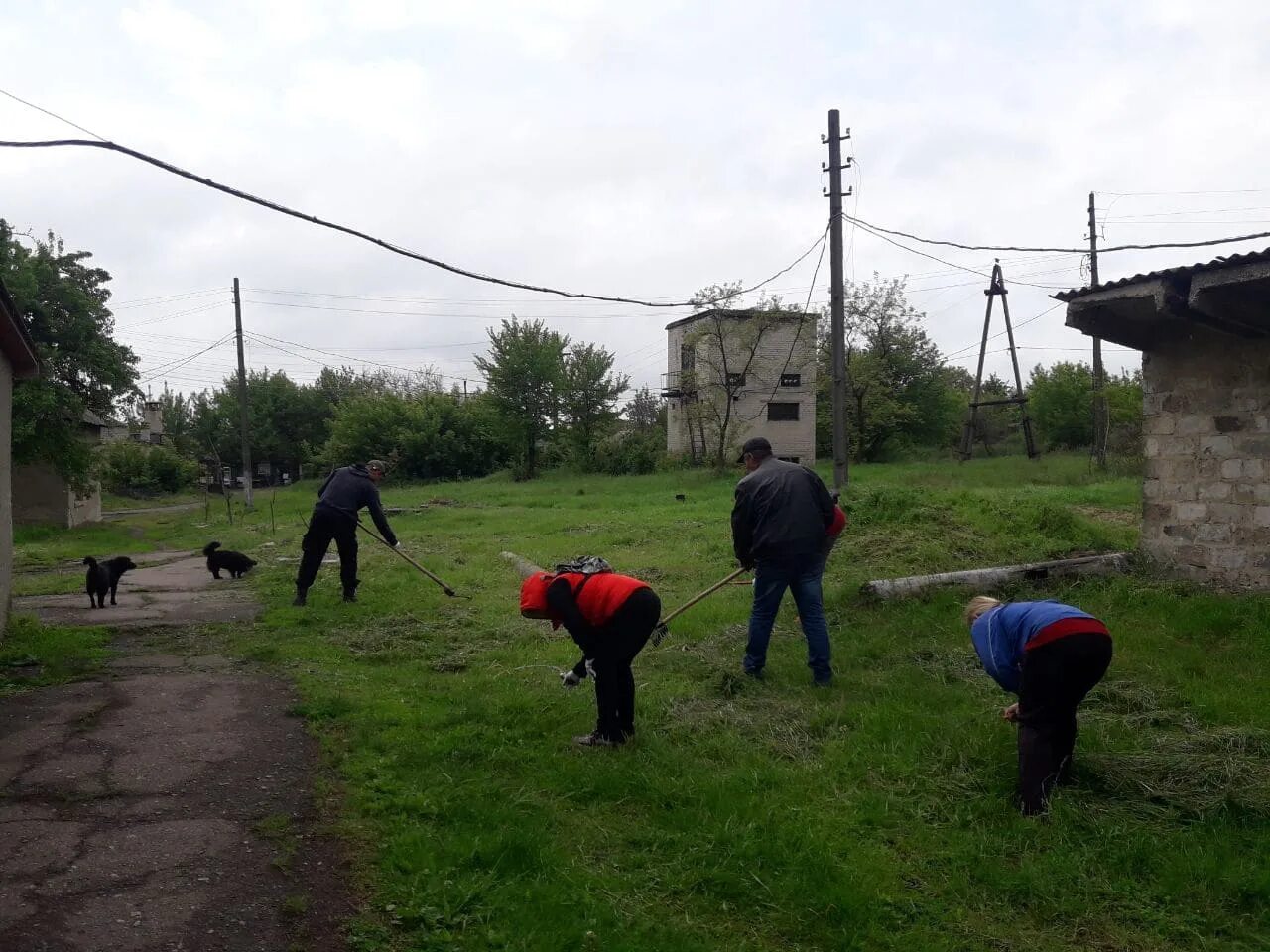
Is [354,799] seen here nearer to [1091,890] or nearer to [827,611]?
[1091,890]

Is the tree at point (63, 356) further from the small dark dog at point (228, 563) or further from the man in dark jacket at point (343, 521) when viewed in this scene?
the man in dark jacket at point (343, 521)

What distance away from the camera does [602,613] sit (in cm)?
516

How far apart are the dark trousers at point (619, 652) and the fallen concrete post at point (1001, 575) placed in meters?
4.46

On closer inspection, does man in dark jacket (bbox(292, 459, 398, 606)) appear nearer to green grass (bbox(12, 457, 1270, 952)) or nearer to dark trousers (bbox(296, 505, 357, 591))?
dark trousers (bbox(296, 505, 357, 591))

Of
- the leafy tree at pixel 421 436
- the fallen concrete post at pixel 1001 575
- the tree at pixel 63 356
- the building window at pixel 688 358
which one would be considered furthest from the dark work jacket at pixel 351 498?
the leafy tree at pixel 421 436

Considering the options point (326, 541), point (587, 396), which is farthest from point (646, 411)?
point (326, 541)

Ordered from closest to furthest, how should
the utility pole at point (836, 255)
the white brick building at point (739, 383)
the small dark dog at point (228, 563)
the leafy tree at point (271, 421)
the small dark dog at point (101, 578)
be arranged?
the small dark dog at point (101, 578) < the small dark dog at point (228, 563) < the utility pole at point (836, 255) < the white brick building at point (739, 383) < the leafy tree at point (271, 421)

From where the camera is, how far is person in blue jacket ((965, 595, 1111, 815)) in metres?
4.36

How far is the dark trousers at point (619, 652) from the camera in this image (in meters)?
5.16

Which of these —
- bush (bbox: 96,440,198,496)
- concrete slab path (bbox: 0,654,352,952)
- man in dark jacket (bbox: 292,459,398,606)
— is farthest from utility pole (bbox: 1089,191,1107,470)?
bush (bbox: 96,440,198,496)

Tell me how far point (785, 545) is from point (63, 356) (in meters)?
22.0

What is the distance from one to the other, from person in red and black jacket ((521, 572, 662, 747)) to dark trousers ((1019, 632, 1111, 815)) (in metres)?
1.93

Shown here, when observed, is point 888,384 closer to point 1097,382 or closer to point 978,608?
point 1097,382

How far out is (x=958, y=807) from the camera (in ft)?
15.1
